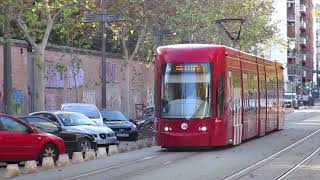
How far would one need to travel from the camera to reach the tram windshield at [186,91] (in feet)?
64.2

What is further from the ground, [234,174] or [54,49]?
[54,49]

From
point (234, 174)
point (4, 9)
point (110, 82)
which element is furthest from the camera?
point (110, 82)

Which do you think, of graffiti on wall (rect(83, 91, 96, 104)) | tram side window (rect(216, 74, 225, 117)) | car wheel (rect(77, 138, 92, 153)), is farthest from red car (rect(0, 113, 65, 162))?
graffiti on wall (rect(83, 91, 96, 104))

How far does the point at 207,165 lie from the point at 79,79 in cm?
2626

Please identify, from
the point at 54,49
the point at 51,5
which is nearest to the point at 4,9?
the point at 51,5

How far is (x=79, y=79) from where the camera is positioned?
135 ft

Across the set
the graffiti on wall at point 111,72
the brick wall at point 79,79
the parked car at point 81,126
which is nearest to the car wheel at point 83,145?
the parked car at point 81,126

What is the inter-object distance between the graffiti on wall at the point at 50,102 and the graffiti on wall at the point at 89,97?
422cm

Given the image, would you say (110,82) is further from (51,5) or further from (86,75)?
(51,5)

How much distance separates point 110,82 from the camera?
152 feet

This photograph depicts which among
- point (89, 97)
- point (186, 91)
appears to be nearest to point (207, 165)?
point (186, 91)

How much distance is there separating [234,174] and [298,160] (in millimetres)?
3557

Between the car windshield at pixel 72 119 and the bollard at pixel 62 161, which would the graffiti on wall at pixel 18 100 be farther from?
the bollard at pixel 62 161

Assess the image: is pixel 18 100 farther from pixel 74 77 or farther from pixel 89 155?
pixel 89 155
